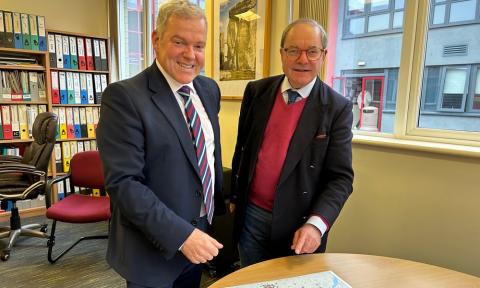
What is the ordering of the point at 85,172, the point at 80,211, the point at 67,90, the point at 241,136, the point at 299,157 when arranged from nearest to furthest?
the point at 299,157 → the point at 241,136 → the point at 80,211 → the point at 85,172 → the point at 67,90

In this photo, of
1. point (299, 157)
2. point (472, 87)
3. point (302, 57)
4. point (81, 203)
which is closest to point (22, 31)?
point (81, 203)

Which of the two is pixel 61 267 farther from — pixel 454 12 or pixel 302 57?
pixel 454 12

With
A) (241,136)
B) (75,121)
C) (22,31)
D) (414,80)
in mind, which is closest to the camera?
(241,136)

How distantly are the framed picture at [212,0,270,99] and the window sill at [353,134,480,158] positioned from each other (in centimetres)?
90

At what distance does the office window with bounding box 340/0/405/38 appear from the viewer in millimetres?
1773

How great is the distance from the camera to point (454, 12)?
1.59 metres

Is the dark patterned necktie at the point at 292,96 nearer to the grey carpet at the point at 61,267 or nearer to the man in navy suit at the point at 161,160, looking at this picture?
the man in navy suit at the point at 161,160

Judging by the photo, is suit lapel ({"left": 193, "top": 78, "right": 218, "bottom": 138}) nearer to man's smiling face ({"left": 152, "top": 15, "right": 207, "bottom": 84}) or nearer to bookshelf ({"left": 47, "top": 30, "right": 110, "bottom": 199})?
man's smiling face ({"left": 152, "top": 15, "right": 207, "bottom": 84})

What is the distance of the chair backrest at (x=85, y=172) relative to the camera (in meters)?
2.77

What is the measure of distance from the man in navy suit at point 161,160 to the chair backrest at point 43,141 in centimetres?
217

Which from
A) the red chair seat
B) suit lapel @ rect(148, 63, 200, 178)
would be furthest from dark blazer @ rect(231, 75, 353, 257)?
the red chair seat

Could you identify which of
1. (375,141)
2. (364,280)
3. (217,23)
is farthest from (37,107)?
(364,280)

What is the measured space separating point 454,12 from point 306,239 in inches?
54.7

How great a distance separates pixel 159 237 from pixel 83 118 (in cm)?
344
